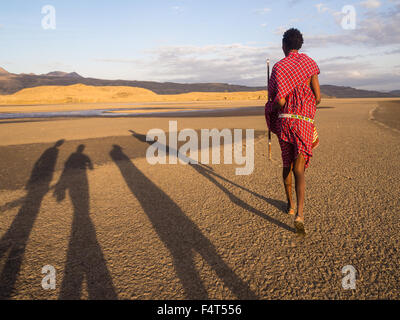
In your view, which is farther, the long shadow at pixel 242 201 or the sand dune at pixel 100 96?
the sand dune at pixel 100 96

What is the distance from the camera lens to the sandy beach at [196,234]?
7.54 ft

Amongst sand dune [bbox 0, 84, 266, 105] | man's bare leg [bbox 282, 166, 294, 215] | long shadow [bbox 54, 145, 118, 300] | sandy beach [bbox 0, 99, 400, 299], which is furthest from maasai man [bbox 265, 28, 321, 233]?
sand dune [bbox 0, 84, 266, 105]

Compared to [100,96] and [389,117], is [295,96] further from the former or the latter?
[100,96]

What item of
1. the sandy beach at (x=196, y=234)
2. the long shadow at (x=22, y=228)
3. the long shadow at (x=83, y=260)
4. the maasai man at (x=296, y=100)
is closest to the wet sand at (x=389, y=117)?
the sandy beach at (x=196, y=234)

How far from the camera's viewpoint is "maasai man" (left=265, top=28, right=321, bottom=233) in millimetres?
2961

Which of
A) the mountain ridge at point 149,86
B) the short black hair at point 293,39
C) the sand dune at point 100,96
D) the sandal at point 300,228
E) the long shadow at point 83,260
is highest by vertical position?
the mountain ridge at point 149,86

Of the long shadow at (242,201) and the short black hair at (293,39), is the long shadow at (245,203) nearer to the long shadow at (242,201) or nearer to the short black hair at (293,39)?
the long shadow at (242,201)

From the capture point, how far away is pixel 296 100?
3.06 metres

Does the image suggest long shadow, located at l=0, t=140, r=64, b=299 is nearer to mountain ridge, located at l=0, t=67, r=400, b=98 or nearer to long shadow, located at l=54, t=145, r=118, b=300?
long shadow, located at l=54, t=145, r=118, b=300

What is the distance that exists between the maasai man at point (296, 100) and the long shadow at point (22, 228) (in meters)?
2.97

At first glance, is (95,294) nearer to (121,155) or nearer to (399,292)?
(399,292)

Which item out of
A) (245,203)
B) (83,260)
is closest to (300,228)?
(245,203)

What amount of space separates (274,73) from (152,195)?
2787mm

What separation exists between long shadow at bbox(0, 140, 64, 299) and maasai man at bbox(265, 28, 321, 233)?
297cm
